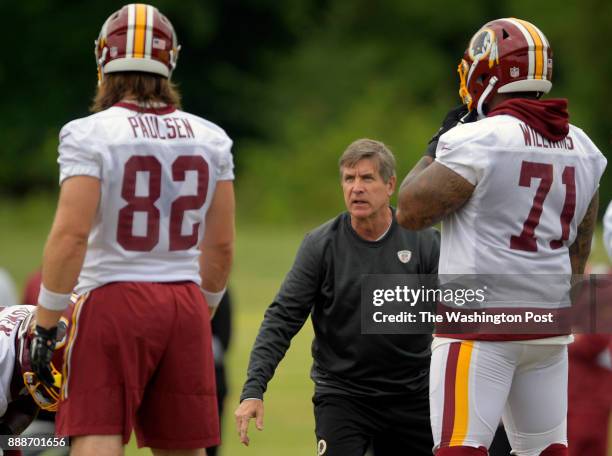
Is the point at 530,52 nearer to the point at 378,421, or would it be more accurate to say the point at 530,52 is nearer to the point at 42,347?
the point at 378,421

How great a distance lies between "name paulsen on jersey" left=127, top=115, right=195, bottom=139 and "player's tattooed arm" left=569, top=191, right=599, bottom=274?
1500 mm

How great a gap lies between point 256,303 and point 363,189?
14.8 m

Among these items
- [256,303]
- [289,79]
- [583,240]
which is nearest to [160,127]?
[583,240]

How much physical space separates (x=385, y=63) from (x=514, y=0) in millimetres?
4116

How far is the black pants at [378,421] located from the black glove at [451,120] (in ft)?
4.45

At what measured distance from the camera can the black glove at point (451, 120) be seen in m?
4.77

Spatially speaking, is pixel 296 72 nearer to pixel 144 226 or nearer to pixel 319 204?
pixel 319 204

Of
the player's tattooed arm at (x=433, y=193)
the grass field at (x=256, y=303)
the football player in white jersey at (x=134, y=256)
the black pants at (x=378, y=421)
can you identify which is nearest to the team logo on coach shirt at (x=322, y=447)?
the black pants at (x=378, y=421)

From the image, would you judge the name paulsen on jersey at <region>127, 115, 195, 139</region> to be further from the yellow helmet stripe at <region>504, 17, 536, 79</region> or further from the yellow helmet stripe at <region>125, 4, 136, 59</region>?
the yellow helmet stripe at <region>504, 17, 536, 79</region>

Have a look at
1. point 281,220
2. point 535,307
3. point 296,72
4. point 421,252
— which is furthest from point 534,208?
point 296,72

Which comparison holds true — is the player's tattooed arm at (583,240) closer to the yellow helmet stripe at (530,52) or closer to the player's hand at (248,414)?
the yellow helmet stripe at (530,52)

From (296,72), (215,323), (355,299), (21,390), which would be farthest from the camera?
(296,72)

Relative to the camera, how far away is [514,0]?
123 ft

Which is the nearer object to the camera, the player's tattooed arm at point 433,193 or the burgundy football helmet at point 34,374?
the player's tattooed arm at point 433,193
